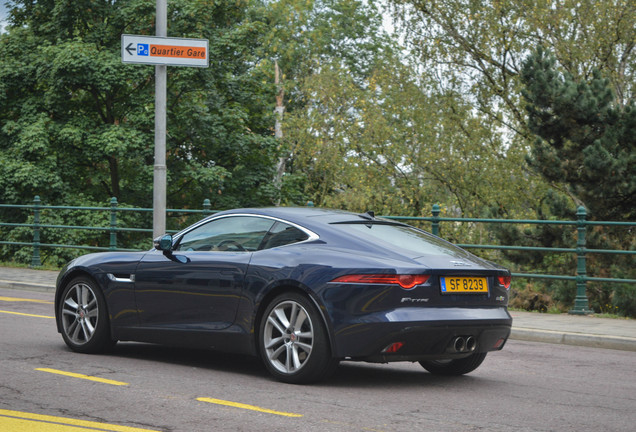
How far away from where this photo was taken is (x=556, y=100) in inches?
744

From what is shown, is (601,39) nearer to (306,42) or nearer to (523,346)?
(523,346)

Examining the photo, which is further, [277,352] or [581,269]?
[581,269]

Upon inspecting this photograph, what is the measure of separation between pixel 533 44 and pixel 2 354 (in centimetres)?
2276

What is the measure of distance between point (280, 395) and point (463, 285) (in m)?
1.57

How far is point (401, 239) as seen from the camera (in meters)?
7.54

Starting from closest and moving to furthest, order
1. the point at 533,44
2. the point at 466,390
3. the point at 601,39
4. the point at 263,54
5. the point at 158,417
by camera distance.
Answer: the point at 158,417, the point at 466,390, the point at 601,39, the point at 533,44, the point at 263,54


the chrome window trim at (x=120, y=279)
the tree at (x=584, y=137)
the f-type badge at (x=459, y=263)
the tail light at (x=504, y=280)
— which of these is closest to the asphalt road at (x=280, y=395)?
the chrome window trim at (x=120, y=279)

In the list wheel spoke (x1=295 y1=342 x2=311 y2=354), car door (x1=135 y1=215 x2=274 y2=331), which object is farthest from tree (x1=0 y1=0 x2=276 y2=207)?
wheel spoke (x1=295 y1=342 x2=311 y2=354)

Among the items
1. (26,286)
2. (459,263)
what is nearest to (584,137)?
(26,286)

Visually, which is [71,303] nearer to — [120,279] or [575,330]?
[120,279]

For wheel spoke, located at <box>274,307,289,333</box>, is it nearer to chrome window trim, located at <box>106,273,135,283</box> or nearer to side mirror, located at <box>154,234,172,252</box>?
side mirror, located at <box>154,234,172,252</box>

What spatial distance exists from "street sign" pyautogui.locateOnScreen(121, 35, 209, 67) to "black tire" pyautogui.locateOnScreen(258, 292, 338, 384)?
769 cm

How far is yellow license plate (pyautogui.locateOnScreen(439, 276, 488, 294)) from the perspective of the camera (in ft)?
22.7

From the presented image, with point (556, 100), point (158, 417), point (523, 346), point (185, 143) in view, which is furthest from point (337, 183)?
point (158, 417)
